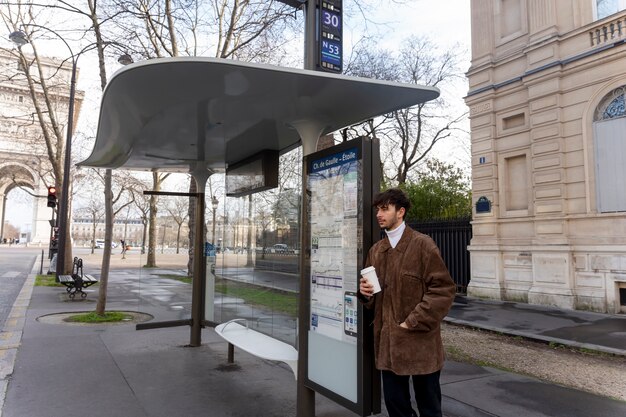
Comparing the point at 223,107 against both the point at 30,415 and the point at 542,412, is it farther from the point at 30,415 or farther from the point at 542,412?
the point at 542,412

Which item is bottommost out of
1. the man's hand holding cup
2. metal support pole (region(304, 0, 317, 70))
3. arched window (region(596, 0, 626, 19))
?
the man's hand holding cup

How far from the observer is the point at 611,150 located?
434 inches

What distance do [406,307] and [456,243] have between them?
42.2 ft

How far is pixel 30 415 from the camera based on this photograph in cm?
412

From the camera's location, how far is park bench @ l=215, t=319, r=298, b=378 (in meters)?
4.31

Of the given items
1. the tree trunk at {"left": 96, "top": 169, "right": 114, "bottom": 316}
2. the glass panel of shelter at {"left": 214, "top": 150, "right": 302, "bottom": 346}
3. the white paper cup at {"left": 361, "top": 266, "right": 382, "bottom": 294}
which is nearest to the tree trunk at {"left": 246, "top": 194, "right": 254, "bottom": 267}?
the glass panel of shelter at {"left": 214, "top": 150, "right": 302, "bottom": 346}

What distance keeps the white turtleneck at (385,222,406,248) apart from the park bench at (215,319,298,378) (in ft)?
5.83

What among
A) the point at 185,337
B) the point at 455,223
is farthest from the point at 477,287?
the point at 185,337

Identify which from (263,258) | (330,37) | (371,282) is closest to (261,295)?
(263,258)

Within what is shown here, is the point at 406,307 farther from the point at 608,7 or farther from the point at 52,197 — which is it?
the point at 52,197

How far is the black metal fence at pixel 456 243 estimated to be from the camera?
14688 millimetres

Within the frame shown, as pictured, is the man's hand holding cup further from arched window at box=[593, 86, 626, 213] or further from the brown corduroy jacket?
arched window at box=[593, 86, 626, 213]

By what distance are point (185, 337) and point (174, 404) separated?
10.5ft

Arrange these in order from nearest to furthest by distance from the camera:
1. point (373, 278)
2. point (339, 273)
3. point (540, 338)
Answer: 1. point (373, 278)
2. point (339, 273)
3. point (540, 338)
